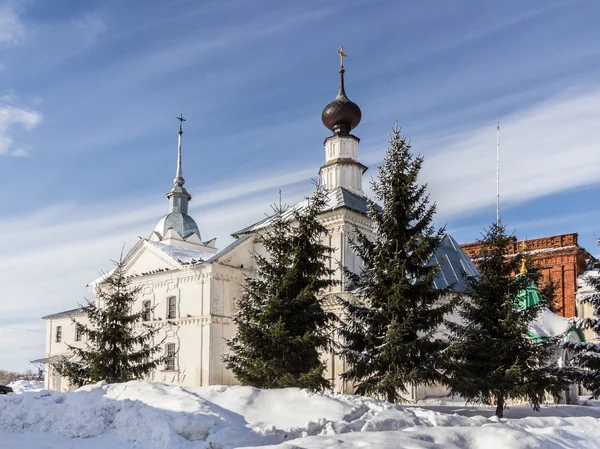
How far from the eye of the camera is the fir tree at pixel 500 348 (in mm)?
16844

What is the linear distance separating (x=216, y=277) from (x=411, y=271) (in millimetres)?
13374

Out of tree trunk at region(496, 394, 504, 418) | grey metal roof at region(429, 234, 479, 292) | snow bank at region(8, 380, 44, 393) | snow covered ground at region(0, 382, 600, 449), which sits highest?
grey metal roof at region(429, 234, 479, 292)

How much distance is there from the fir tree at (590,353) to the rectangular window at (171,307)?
17767 mm

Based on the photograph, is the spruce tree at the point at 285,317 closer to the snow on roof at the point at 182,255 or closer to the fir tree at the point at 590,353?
the fir tree at the point at 590,353

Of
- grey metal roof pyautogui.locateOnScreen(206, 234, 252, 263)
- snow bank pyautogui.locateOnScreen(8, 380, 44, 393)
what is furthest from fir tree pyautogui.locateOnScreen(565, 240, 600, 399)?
snow bank pyautogui.locateOnScreen(8, 380, 44, 393)

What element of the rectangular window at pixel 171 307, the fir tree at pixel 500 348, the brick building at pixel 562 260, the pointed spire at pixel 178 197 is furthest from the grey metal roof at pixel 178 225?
the fir tree at pixel 500 348

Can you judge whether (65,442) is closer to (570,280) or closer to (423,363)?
(423,363)

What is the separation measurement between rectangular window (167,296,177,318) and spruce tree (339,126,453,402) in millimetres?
13823

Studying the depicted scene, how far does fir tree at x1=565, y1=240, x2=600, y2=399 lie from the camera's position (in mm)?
17266

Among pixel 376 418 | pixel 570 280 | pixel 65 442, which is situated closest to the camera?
pixel 65 442

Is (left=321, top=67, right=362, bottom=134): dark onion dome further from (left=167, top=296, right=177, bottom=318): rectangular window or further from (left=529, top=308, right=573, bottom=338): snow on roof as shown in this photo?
(left=529, top=308, right=573, bottom=338): snow on roof

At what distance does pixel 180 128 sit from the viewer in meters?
44.3

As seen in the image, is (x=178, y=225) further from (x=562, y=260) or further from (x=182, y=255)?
(x=562, y=260)

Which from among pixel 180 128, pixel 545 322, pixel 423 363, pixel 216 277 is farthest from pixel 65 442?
pixel 180 128
